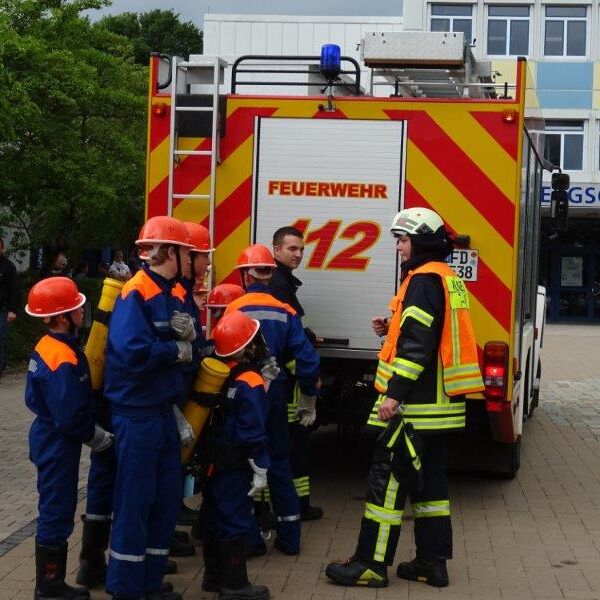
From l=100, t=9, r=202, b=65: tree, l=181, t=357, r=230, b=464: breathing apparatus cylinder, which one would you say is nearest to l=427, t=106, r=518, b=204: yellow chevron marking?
l=181, t=357, r=230, b=464: breathing apparatus cylinder

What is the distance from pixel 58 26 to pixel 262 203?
15.1 meters

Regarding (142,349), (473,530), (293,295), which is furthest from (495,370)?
(142,349)

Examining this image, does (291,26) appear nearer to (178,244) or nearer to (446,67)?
(446,67)

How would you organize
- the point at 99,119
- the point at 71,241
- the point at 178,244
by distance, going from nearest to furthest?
1. the point at 178,244
2. the point at 99,119
3. the point at 71,241

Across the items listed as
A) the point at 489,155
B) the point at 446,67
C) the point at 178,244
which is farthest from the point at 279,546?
the point at 446,67

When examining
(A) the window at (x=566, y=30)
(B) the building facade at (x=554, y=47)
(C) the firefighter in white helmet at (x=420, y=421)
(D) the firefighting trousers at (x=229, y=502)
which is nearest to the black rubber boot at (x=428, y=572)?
(C) the firefighter in white helmet at (x=420, y=421)

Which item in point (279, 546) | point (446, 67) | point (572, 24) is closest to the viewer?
point (279, 546)

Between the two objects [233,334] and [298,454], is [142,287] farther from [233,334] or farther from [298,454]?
[298,454]

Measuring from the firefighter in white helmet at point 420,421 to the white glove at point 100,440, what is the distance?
4.61 feet

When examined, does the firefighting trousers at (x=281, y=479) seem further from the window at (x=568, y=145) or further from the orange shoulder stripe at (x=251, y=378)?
the window at (x=568, y=145)

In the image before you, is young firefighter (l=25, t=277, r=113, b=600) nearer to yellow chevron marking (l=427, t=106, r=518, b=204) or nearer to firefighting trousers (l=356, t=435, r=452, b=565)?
firefighting trousers (l=356, t=435, r=452, b=565)

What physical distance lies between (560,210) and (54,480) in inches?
288

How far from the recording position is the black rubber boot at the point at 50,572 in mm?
5781

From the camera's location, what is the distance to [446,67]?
8820 millimetres
